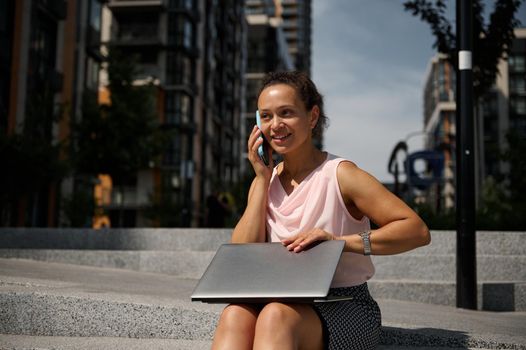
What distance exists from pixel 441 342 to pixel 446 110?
83.0 m

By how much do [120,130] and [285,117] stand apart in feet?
61.5

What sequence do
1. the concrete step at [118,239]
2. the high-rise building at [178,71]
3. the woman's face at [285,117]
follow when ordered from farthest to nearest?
the high-rise building at [178,71]
the concrete step at [118,239]
the woman's face at [285,117]

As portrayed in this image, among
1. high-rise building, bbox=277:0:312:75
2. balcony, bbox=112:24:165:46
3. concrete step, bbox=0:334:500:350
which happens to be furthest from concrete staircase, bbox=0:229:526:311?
high-rise building, bbox=277:0:312:75

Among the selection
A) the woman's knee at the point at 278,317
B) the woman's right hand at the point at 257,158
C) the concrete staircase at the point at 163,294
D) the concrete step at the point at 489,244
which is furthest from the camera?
the concrete step at the point at 489,244

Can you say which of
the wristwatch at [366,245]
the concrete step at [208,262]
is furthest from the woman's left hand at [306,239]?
the concrete step at [208,262]

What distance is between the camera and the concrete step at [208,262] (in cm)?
708

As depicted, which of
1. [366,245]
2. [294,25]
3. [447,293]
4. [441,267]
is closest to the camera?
[366,245]

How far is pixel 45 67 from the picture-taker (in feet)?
78.9

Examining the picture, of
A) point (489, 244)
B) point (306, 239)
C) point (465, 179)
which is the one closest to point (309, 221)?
point (306, 239)

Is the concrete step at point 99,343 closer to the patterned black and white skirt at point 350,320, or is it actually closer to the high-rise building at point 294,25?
the patterned black and white skirt at point 350,320

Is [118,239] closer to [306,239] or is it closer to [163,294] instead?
[163,294]

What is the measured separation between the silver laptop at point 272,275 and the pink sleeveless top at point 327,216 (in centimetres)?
23

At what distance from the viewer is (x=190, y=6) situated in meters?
44.4

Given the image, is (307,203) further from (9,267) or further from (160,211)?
(160,211)
